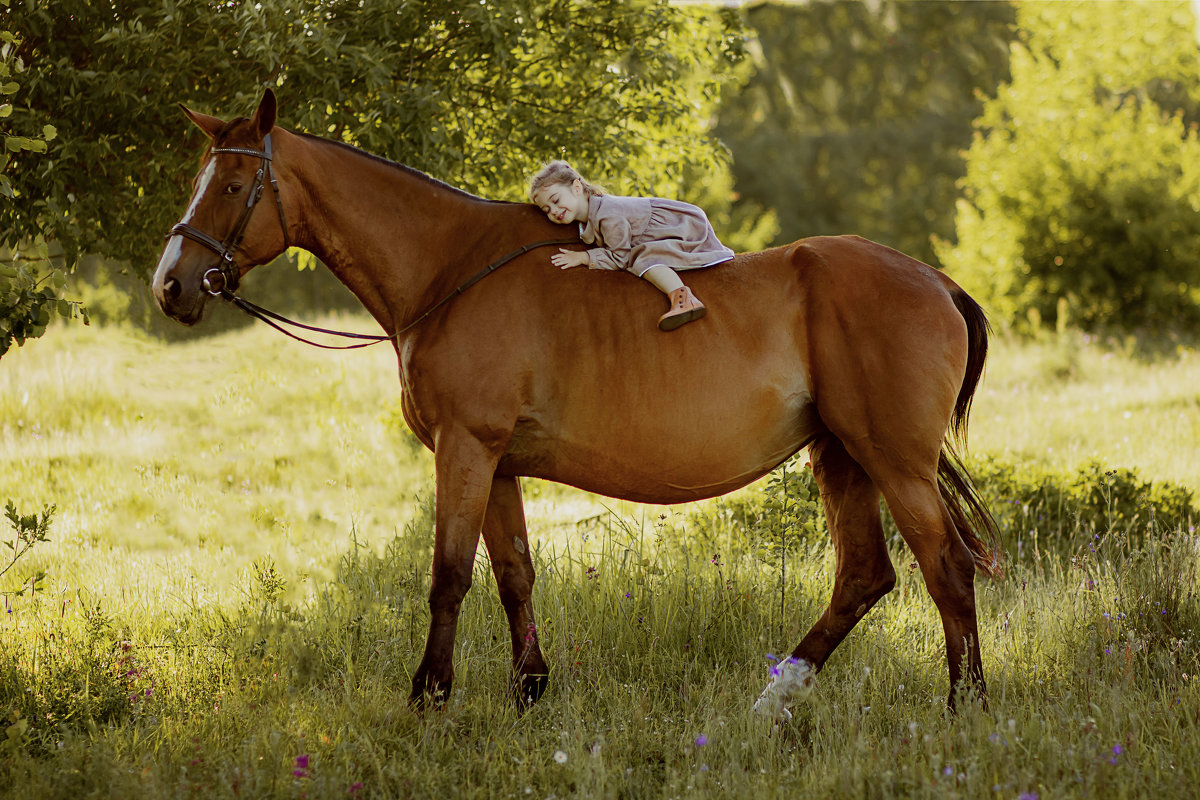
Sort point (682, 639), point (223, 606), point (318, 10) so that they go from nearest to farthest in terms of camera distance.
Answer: point (682, 639), point (223, 606), point (318, 10)

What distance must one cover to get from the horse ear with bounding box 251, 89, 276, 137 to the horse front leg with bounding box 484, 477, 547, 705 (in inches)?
73.0

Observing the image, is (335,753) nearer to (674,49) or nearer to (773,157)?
(674,49)

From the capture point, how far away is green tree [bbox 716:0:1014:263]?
123ft

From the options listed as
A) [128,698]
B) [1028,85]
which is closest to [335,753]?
[128,698]

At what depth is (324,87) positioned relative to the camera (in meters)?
5.88

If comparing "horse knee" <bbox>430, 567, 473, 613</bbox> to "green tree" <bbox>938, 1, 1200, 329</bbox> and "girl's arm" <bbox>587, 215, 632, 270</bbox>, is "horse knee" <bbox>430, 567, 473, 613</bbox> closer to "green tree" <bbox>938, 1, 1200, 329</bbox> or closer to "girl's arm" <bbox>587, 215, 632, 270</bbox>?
"girl's arm" <bbox>587, 215, 632, 270</bbox>

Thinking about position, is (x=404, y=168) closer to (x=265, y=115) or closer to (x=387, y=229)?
(x=387, y=229)

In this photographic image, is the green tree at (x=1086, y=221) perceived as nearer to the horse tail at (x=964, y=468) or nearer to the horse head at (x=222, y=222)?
the horse tail at (x=964, y=468)

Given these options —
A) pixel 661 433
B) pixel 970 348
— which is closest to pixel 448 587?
pixel 661 433

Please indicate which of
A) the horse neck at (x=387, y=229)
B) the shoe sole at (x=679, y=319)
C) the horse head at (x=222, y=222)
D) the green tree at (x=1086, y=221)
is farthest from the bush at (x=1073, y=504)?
the green tree at (x=1086, y=221)

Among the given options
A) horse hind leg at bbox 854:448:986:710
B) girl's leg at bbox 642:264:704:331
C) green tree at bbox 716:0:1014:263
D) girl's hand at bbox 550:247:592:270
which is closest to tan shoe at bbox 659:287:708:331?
girl's leg at bbox 642:264:704:331

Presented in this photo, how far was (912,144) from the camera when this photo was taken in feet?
127

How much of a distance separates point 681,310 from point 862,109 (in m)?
42.5

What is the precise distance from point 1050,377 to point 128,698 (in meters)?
13.2
